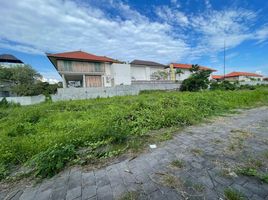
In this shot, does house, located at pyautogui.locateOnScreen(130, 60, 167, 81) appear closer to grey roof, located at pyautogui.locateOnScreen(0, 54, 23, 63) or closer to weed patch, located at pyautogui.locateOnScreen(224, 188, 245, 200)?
weed patch, located at pyautogui.locateOnScreen(224, 188, 245, 200)

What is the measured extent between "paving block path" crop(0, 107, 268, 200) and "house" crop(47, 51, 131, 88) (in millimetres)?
19847

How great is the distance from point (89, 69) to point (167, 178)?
21.4m

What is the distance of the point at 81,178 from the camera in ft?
7.36

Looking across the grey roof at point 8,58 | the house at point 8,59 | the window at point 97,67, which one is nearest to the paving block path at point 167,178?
the window at point 97,67

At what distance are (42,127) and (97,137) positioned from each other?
108 inches

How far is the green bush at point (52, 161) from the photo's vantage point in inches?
96.9

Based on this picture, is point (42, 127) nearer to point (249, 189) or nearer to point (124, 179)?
point (124, 179)

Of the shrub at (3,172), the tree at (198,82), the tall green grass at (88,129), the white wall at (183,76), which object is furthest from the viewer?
the white wall at (183,76)

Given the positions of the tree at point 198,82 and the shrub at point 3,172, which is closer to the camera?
the shrub at point 3,172

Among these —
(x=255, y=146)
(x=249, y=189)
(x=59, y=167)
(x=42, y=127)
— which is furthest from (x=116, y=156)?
(x=42, y=127)

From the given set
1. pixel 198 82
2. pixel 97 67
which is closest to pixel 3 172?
pixel 97 67

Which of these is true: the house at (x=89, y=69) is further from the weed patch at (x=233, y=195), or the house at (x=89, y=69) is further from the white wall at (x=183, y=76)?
the weed patch at (x=233, y=195)

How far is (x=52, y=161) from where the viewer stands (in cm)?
264

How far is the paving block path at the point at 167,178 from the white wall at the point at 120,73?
20331mm
